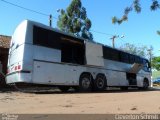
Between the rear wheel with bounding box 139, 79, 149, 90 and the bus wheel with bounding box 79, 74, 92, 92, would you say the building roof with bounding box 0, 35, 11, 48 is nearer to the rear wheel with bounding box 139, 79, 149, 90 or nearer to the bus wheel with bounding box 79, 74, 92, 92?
the bus wheel with bounding box 79, 74, 92, 92

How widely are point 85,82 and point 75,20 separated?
1756 cm

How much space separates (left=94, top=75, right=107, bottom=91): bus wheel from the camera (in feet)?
62.2

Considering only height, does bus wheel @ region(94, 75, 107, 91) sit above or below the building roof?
below

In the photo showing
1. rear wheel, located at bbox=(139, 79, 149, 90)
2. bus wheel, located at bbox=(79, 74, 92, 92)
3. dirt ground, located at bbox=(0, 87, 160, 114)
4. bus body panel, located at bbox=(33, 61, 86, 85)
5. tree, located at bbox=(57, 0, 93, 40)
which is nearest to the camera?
dirt ground, located at bbox=(0, 87, 160, 114)

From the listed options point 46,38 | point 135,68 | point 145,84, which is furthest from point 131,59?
point 46,38

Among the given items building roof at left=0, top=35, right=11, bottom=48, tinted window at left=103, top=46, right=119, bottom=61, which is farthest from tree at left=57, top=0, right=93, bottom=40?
tinted window at left=103, top=46, right=119, bottom=61

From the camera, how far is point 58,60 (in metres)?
16.1

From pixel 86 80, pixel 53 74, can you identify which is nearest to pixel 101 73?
pixel 86 80

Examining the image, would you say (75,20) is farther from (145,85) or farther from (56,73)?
(56,73)

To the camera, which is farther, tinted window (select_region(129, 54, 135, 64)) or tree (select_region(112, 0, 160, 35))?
tinted window (select_region(129, 54, 135, 64))

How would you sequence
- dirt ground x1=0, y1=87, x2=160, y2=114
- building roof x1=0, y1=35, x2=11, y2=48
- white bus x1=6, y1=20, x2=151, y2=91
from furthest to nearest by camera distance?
building roof x1=0, y1=35, x2=11, y2=48 → white bus x1=6, y1=20, x2=151, y2=91 → dirt ground x1=0, y1=87, x2=160, y2=114

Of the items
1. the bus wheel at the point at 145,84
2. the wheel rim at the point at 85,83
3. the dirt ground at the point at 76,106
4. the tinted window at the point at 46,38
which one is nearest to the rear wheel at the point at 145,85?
the bus wheel at the point at 145,84

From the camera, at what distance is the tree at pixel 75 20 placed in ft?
113

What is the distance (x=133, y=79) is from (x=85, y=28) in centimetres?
1188
